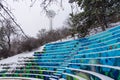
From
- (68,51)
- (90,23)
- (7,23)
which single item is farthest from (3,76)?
(7,23)

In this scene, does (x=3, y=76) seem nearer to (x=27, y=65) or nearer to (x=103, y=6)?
(x=27, y=65)

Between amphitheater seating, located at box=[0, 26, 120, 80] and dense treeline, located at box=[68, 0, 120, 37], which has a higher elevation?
dense treeline, located at box=[68, 0, 120, 37]

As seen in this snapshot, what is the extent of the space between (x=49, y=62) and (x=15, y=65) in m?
3.58

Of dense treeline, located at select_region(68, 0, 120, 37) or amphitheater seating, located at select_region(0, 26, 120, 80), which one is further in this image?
dense treeline, located at select_region(68, 0, 120, 37)

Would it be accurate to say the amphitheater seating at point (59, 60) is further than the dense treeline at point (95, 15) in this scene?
No

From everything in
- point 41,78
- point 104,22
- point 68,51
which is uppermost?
point 104,22

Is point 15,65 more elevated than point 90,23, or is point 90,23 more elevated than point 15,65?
point 90,23

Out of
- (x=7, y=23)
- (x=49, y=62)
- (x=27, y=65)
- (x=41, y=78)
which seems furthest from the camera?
(x=27, y=65)

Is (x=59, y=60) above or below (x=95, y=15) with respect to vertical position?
below

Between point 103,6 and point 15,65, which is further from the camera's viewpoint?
point 15,65

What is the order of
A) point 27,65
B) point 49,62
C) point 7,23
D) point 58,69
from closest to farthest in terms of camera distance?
point 7,23
point 58,69
point 49,62
point 27,65

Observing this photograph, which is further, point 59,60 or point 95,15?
point 95,15

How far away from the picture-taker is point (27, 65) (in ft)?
64.3

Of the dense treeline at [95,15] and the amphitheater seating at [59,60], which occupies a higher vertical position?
the dense treeline at [95,15]
